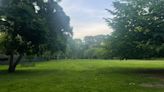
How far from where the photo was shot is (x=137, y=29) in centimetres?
3042

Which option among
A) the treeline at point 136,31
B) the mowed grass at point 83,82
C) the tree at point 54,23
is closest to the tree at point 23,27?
the tree at point 54,23

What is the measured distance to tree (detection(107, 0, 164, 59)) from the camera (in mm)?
28922

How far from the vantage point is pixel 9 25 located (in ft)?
107

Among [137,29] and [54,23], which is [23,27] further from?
[137,29]

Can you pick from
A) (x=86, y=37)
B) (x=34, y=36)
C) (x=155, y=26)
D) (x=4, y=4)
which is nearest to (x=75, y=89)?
(x=155, y=26)

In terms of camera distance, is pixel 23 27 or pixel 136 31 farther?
pixel 23 27

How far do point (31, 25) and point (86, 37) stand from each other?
496 feet

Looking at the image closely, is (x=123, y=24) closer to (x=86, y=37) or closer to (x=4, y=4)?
(x=4, y=4)

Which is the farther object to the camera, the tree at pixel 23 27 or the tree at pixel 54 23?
the tree at pixel 54 23

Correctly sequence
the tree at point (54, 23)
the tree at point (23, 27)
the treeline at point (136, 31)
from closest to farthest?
the treeline at point (136, 31), the tree at point (23, 27), the tree at point (54, 23)

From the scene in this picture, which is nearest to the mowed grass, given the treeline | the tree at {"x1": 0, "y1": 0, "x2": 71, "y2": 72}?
the treeline

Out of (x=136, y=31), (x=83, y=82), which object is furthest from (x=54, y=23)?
(x=83, y=82)

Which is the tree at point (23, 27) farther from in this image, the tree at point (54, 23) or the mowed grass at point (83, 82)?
the mowed grass at point (83, 82)

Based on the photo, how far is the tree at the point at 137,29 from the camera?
94.9ft
